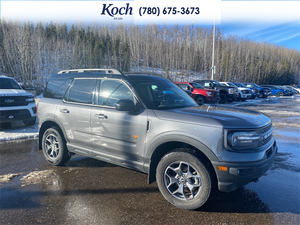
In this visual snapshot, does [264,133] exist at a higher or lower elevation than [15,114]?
higher

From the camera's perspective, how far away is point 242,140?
9.30 feet

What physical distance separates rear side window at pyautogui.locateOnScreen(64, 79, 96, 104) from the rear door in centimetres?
21

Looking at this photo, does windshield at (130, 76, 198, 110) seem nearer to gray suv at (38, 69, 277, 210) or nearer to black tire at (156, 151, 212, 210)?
gray suv at (38, 69, 277, 210)

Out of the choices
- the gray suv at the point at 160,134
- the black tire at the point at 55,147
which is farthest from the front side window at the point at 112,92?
the black tire at the point at 55,147

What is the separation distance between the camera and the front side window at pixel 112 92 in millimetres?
3780

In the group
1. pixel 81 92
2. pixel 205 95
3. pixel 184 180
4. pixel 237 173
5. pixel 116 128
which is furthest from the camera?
pixel 205 95

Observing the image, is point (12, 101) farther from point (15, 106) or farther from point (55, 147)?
point (55, 147)

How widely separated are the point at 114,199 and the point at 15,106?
6.20 meters

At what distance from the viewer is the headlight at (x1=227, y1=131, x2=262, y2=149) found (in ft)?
9.23

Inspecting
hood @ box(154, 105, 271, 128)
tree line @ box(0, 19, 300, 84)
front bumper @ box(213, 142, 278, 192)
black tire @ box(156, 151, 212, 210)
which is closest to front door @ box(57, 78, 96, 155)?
hood @ box(154, 105, 271, 128)

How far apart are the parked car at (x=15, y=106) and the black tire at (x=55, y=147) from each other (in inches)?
139

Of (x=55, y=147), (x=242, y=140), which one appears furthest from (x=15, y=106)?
(x=242, y=140)

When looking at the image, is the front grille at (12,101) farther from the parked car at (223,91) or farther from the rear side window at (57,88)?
the parked car at (223,91)

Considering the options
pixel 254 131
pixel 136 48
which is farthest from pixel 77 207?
pixel 136 48
